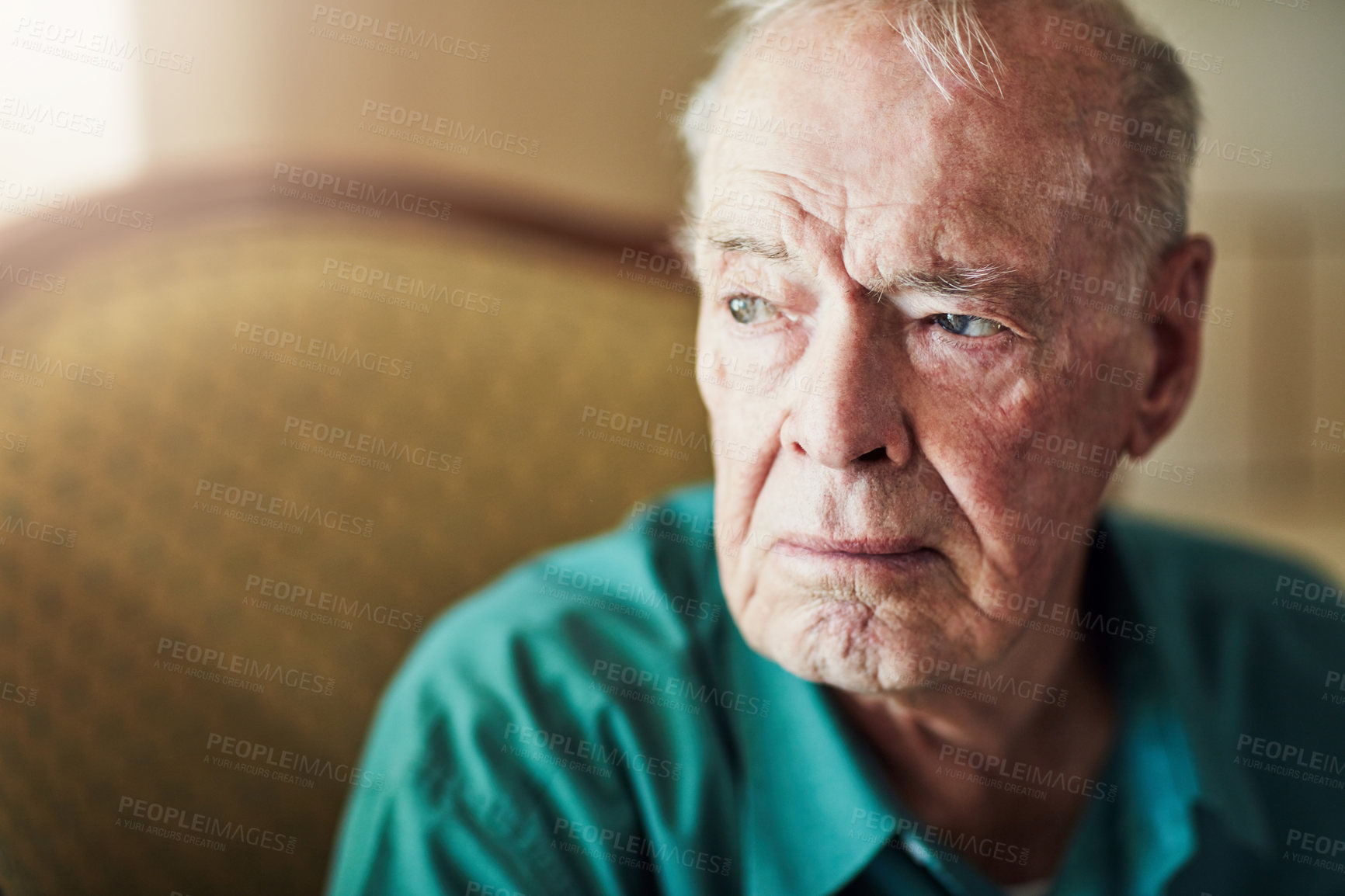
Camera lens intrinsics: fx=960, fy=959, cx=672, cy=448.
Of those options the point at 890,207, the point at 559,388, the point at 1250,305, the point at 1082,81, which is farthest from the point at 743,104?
the point at 1250,305

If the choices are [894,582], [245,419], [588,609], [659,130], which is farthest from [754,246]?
[659,130]

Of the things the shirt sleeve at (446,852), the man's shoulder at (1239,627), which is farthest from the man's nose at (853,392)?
the man's shoulder at (1239,627)

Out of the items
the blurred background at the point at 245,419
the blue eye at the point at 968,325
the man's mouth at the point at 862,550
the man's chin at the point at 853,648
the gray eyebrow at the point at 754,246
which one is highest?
the blurred background at the point at 245,419

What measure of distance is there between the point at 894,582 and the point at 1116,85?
19.1 inches

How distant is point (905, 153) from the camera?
77 cm

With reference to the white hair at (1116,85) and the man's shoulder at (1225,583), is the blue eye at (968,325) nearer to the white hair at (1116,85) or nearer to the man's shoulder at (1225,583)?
the white hair at (1116,85)

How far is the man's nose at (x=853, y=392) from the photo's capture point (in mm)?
763

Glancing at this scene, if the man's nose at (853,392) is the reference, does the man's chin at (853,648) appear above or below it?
below

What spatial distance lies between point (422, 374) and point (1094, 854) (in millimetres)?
1057

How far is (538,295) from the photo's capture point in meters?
1.53

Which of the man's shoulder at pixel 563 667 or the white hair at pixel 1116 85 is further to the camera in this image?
the man's shoulder at pixel 563 667

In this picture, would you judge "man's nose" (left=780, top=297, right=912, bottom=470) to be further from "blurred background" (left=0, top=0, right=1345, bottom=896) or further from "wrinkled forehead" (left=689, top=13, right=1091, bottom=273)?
"blurred background" (left=0, top=0, right=1345, bottom=896)

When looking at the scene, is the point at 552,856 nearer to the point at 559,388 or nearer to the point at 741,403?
the point at 741,403

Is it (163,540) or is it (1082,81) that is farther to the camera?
(163,540)
